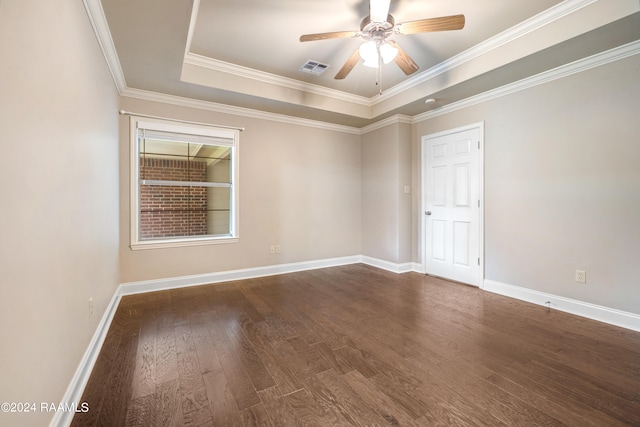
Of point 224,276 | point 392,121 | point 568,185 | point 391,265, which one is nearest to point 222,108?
point 224,276

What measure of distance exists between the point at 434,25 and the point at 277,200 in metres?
3.00

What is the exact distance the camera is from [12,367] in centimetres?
97

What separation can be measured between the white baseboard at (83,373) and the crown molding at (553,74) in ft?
15.3

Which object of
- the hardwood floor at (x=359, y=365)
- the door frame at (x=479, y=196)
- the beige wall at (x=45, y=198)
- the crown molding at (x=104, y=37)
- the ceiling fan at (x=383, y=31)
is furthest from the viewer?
the door frame at (x=479, y=196)

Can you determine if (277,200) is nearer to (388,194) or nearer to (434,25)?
(388,194)

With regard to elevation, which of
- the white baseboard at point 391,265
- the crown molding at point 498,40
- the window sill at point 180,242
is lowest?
the white baseboard at point 391,265

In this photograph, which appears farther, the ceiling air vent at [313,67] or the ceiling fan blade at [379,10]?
the ceiling air vent at [313,67]

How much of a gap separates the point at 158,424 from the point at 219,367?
0.53 metres

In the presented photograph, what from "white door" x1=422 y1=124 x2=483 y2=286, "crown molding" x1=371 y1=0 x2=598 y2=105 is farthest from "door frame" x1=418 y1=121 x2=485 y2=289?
"crown molding" x1=371 y1=0 x2=598 y2=105

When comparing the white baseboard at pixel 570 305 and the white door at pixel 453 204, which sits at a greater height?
the white door at pixel 453 204

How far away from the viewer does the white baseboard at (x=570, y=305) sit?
2.54m

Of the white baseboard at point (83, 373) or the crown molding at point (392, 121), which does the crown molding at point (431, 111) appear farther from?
the white baseboard at point (83, 373)

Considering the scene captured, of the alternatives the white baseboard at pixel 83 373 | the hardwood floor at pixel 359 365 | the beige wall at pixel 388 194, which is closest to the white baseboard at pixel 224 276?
the hardwood floor at pixel 359 365

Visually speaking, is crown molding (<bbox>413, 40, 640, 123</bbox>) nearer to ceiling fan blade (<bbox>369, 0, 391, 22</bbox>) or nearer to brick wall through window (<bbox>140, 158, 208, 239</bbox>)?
ceiling fan blade (<bbox>369, 0, 391, 22</bbox>)
